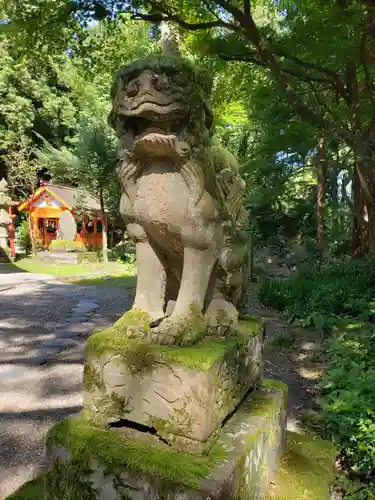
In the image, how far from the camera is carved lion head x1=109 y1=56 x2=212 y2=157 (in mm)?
1511

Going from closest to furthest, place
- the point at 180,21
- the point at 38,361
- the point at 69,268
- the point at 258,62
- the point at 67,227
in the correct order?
the point at 38,361
the point at 180,21
the point at 258,62
the point at 69,268
the point at 67,227

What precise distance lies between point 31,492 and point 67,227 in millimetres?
16971

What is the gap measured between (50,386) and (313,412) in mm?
2487

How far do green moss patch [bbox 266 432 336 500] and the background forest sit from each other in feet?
1.41

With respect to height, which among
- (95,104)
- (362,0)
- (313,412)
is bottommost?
(313,412)

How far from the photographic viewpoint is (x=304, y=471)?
2.01m

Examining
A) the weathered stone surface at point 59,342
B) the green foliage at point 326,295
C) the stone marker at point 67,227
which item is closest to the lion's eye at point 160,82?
the weathered stone surface at point 59,342

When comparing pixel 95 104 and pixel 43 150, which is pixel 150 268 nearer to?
pixel 95 104

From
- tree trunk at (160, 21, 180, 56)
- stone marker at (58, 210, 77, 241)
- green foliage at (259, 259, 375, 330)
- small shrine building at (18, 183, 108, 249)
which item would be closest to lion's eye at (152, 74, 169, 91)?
green foliage at (259, 259, 375, 330)

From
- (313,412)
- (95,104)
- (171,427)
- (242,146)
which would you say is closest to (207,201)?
(171,427)

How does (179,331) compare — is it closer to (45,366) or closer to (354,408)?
(354,408)

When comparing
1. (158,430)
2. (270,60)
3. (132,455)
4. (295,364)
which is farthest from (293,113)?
(132,455)

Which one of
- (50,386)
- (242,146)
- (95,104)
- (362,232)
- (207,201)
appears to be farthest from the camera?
(95,104)

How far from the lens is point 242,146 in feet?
47.1
